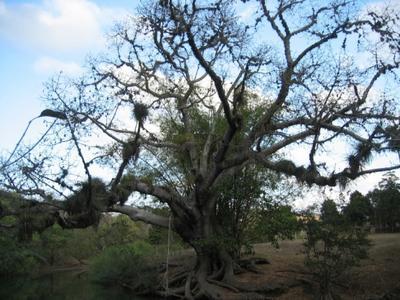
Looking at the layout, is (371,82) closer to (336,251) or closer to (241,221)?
(336,251)

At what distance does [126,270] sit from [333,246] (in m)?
13.8

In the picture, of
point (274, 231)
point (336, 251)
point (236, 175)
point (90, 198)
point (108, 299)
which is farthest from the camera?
point (108, 299)

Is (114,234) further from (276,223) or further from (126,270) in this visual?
(276,223)

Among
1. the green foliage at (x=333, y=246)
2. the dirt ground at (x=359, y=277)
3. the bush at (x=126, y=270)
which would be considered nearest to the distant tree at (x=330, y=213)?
the green foliage at (x=333, y=246)

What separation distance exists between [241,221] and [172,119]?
20.3 feet

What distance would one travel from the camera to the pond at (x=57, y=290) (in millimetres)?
25656

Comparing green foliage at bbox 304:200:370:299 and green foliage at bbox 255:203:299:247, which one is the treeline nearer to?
green foliage at bbox 255:203:299:247

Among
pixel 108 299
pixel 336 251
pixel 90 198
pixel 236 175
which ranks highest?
pixel 236 175

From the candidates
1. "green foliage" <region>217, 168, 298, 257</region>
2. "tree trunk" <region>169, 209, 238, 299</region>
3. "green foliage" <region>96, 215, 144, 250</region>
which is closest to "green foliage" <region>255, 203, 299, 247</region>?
"green foliage" <region>217, 168, 298, 257</region>

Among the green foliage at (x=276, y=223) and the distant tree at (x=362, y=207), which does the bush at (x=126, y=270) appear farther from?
the distant tree at (x=362, y=207)

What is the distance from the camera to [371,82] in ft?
58.3

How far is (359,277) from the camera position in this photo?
18.8m

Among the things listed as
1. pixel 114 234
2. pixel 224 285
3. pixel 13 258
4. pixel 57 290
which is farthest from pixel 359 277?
pixel 114 234

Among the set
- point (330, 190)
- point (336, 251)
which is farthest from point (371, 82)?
point (336, 251)
